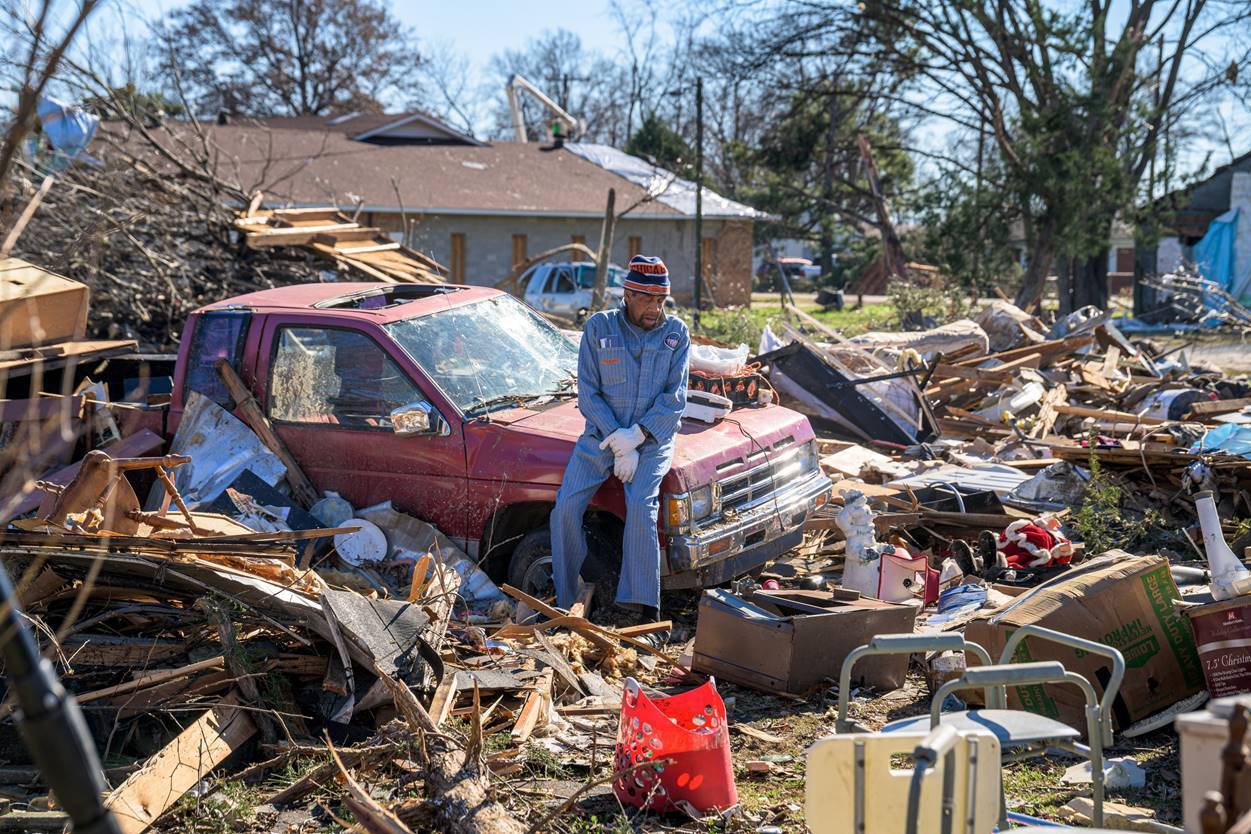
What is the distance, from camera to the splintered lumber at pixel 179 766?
437 centimetres

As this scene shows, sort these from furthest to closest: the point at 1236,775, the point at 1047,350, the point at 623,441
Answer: the point at 1047,350 < the point at 623,441 < the point at 1236,775

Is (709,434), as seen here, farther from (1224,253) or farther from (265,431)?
(1224,253)

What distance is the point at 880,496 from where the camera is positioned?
883 centimetres

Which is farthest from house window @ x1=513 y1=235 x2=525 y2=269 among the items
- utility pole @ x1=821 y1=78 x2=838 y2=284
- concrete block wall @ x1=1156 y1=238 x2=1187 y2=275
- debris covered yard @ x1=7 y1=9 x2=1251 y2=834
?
debris covered yard @ x1=7 y1=9 x2=1251 y2=834

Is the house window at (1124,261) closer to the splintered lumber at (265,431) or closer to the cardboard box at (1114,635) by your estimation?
the cardboard box at (1114,635)

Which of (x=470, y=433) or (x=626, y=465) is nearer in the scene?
(x=626, y=465)

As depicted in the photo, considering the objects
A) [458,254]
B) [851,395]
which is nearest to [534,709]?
[851,395]

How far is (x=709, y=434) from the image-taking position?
7094mm

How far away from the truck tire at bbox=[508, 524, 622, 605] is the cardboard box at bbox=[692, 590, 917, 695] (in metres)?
0.81

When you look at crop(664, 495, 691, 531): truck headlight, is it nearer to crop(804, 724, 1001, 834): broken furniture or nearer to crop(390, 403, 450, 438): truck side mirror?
crop(390, 403, 450, 438): truck side mirror

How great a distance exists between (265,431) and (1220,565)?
517 centimetres

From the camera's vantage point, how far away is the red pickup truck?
670 cm

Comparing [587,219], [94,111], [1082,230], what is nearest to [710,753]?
[94,111]

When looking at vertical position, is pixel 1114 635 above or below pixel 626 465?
below
